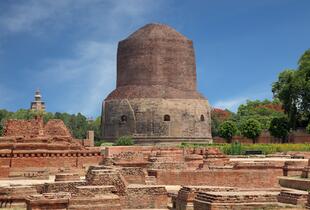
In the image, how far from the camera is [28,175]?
59.1ft

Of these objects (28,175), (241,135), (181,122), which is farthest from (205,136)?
(28,175)

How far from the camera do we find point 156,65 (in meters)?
38.8

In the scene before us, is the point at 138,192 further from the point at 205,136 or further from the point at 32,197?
the point at 205,136

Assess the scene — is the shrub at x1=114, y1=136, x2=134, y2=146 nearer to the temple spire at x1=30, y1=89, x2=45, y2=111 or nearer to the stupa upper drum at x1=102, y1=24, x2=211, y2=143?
the stupa upper drum at x1=102, y1=24, x2=211, y2=143

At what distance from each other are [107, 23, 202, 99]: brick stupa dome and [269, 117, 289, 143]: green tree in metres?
8.08

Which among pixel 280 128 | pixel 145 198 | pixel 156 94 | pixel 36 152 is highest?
pixel 156 94

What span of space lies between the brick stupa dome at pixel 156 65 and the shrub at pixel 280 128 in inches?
318

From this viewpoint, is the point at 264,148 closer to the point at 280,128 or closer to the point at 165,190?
the point at 280,128

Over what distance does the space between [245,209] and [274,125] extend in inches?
1397

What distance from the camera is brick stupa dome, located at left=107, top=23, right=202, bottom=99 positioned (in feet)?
126

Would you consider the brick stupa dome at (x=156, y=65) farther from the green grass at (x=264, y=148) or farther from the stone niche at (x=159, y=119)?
the green grass at (x=264, y=148)

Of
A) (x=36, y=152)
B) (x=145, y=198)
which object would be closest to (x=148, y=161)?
(x=36, y=152)

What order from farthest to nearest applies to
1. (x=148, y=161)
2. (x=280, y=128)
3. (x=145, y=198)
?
(x=280, y=128) < (x=148, y=161) < (x=145, y=198)

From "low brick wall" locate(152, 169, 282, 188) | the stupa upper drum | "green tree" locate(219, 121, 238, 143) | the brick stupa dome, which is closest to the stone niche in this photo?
the stupa upper drum
